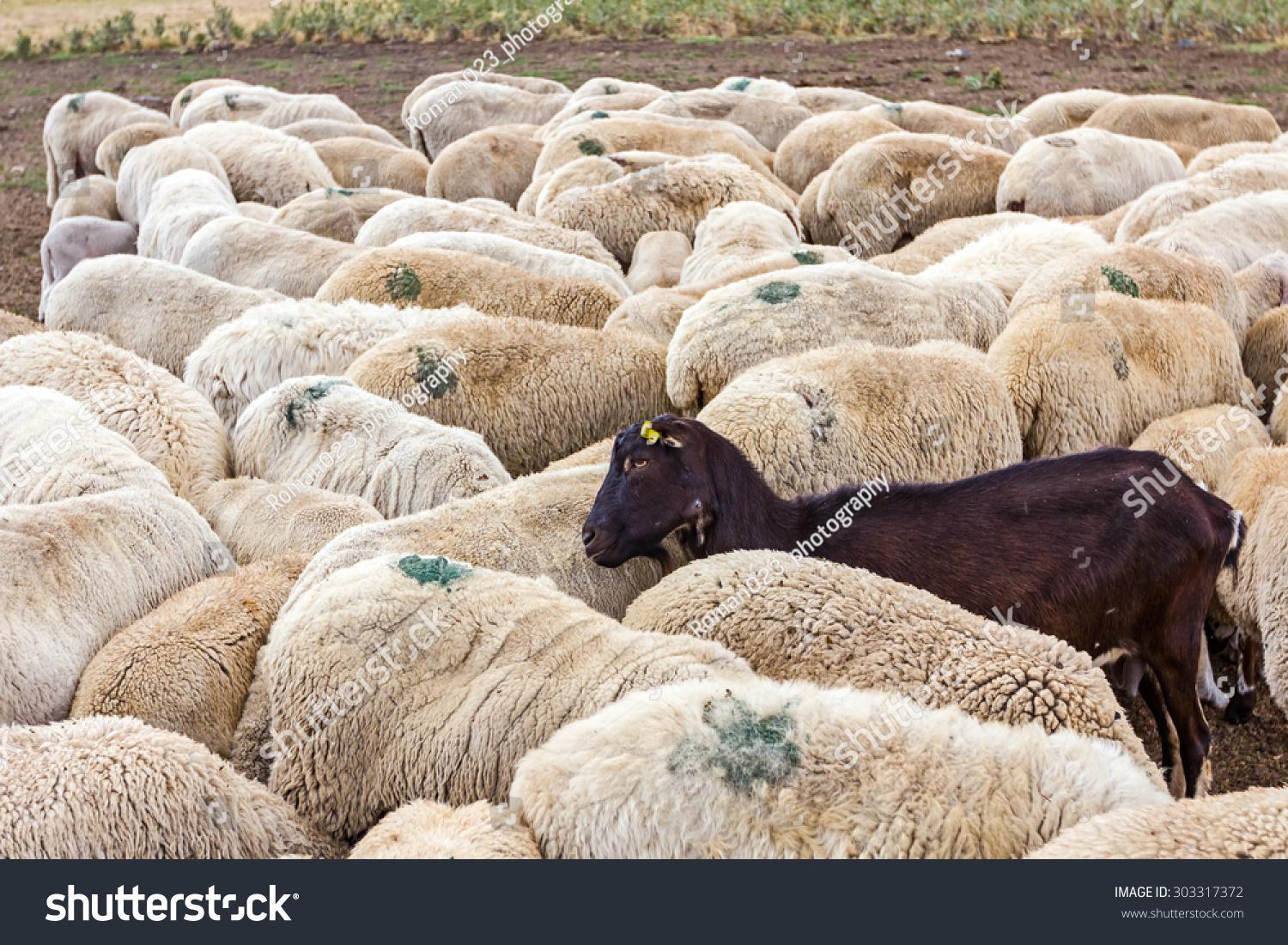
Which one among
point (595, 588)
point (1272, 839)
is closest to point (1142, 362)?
point (595, 588)

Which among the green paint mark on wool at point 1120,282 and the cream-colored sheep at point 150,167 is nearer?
the green paint mark on wool at point 1120,282

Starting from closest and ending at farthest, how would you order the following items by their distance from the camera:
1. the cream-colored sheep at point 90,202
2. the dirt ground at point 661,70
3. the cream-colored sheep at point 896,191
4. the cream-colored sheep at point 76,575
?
the cream-colored sheep at point 76,575 < the cream-colored sheep at point 896,191 < the cream-colored sheep at point 90,202 < the dirt ground at point 661,70

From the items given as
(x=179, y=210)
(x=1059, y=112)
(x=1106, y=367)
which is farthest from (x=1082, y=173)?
(x=179, y=210)

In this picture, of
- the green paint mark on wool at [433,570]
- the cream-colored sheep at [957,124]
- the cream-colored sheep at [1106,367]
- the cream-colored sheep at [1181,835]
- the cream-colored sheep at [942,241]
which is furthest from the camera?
the cream-colored sheep at [957,124]

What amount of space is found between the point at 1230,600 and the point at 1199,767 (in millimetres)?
812

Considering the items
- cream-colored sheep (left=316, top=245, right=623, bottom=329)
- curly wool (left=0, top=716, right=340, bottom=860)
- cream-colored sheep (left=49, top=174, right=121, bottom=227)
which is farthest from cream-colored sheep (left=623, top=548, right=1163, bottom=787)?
cream-colored sheep (left=49, top=174, right=121, bottom=227)

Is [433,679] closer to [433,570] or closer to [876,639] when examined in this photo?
[433,570]

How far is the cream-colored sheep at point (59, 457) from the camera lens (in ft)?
16.4

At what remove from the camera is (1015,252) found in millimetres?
6953

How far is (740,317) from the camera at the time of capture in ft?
18.5

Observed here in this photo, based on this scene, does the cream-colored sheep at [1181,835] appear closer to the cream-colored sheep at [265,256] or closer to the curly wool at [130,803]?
the curly wool at [130,803]

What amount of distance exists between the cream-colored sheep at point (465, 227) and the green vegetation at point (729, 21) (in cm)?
1685

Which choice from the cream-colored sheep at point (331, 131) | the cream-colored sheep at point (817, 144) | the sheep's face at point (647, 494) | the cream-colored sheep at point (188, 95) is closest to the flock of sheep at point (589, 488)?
the sheep's face at point (647, 494)

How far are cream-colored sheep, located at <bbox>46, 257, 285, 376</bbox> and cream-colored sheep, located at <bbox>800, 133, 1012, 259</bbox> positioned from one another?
13.9 feet
